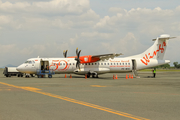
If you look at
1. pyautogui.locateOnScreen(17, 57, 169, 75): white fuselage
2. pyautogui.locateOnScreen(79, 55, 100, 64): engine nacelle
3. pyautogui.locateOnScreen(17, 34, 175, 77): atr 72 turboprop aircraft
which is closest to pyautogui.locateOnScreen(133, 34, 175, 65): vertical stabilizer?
pyautogui.locateOnScreen(17, 34, 175, 77): atr 72 turboprop aircraft

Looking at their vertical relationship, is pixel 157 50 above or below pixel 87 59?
above

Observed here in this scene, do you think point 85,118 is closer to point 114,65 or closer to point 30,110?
point 30,110

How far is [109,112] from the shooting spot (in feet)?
29.4

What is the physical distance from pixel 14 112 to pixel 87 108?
312 centimetres

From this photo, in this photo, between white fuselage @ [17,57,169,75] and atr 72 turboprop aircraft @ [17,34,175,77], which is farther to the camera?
atr 72 turboprop aircraft @ [17,34,175,77]

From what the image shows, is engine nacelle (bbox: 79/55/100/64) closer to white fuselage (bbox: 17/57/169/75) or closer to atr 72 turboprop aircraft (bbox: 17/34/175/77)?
atr 72 turboprop aircraft (bbox: 17/34/175/77)

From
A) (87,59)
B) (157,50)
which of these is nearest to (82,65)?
(87,59)

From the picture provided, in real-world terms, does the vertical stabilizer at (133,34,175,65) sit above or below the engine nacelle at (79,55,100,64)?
above

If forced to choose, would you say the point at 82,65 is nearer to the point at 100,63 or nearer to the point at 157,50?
the point at 100,63

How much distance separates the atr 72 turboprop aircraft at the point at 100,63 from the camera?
3666 centimetres

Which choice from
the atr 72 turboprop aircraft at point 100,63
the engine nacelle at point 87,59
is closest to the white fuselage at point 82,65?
the atr 72 turboprop aircraft at point 100,63

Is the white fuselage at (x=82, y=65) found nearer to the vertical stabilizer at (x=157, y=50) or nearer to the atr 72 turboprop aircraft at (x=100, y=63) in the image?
the atr 72 turboprop aircraft at (x=100, y=63)

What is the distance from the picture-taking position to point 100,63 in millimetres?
38844

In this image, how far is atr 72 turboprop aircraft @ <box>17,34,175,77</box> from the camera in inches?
1443
